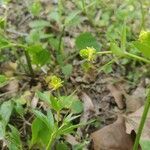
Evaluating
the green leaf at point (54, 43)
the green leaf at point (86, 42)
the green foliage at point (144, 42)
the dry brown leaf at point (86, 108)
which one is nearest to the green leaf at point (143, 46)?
the green foliage at point (144, 42)

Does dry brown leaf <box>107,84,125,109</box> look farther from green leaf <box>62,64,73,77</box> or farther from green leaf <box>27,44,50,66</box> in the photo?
green leaf <box>27,44,50,66</box>

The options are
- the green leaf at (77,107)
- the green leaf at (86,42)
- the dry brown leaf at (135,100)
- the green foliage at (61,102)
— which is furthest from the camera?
the green leaf at (86,42)

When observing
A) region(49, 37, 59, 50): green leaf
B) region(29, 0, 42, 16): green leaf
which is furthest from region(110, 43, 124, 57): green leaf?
region(29, 0, 42, 16): green leaf

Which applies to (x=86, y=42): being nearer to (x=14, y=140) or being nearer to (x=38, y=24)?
(x=38, y=24)

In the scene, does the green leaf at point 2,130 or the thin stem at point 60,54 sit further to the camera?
the thin stem at point 60,54

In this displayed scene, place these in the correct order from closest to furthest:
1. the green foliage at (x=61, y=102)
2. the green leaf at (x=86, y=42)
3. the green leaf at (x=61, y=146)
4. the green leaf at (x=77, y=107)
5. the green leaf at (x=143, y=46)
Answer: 1. the green leaf at (x=143, y=46)
2. the green foliage at (x=61, y=102)
3. the green leaf at (x=61, y=146)
4. the green leaf at (x=77, y=107)
5. the green leaf at (x=86, y=42)

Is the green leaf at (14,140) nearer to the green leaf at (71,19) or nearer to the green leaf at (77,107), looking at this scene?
the green leaf at (77,107)

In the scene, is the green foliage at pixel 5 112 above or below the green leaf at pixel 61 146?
above

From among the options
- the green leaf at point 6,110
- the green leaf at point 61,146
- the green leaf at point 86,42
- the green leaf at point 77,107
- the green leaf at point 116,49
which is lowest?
the green leaf at point 61,146
